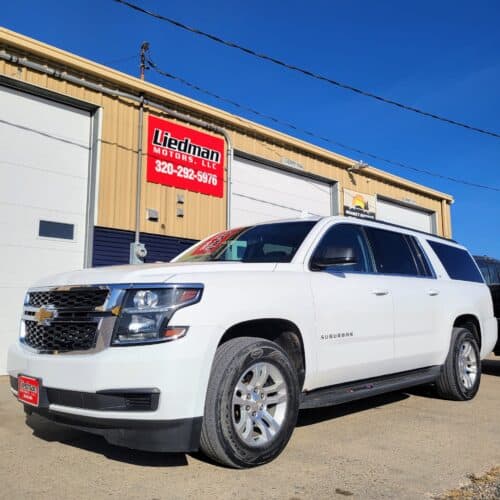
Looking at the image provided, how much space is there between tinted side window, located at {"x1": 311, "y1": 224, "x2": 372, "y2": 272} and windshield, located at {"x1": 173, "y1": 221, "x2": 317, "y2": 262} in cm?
18

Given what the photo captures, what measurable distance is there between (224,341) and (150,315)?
0.61 meters

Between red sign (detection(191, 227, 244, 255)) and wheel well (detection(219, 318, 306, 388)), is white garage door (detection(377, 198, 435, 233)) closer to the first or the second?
red sign (detection(191, 227, 244, 255))

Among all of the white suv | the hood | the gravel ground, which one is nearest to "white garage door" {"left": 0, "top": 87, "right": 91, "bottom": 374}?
the white suv

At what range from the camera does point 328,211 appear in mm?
15805

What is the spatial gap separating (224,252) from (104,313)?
1653 millimetres

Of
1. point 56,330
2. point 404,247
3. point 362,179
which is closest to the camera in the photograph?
point 56,330

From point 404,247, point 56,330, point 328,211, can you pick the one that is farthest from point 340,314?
point 328,211

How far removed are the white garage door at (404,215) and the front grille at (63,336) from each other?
15.0 m

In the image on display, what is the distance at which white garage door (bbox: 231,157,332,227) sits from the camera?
13.1 m

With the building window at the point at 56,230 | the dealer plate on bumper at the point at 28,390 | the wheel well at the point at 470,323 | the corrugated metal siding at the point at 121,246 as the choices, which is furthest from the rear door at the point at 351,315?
the building window at the point at 56,230

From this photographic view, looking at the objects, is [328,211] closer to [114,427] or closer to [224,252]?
[224,252]

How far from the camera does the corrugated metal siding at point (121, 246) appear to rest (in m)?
10.0

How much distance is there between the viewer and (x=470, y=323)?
6.32 m

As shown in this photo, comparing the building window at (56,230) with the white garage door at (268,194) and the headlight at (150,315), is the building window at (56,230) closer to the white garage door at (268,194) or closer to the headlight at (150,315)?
the white garage door at (268,194)
